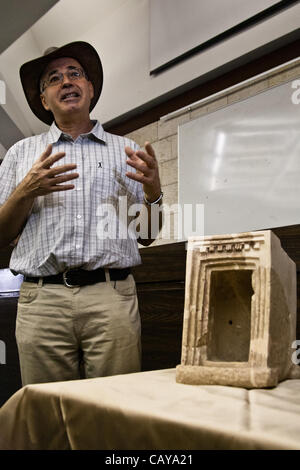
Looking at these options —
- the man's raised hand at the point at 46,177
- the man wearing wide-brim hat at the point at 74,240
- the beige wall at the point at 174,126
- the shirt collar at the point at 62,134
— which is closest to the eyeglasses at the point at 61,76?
the man wearing wide-brim hat at the point at 74,240

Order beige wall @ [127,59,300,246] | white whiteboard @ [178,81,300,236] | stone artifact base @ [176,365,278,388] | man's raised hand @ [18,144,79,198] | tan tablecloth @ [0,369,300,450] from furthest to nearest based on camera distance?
beige wall @ [127,59,300,246] → white whiteboard @ [178,81,300,236] → man's raised hand @ [18,144,79,198] → stone artifact base @ [176,365,278,388] → tan tablecloth @ [0,369,300,450]

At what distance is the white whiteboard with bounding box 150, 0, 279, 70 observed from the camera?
3.10 metres

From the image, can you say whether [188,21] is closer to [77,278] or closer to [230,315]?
[77,278]

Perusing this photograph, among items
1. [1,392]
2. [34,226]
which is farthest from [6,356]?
[34,226]

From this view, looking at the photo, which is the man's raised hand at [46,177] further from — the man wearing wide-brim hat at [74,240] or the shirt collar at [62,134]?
the shirt collar at [62,134]

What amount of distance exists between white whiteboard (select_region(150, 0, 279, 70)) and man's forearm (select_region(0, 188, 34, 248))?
2367mm

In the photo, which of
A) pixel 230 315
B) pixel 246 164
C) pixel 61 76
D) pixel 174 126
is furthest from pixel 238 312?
pixel 174 126

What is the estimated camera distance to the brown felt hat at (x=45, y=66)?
1.76 m

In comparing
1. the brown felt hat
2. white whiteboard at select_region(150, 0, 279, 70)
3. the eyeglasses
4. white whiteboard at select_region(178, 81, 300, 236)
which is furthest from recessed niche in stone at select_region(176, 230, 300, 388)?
white whiteboard at select_region(150, 0, 279, 70)

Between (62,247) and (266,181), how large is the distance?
193cm

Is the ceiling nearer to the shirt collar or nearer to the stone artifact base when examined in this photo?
the shirt collar

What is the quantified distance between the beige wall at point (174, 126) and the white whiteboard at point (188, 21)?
430 millimetres

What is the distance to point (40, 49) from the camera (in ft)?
14.9

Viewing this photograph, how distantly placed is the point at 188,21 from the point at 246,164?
1.28 meters
